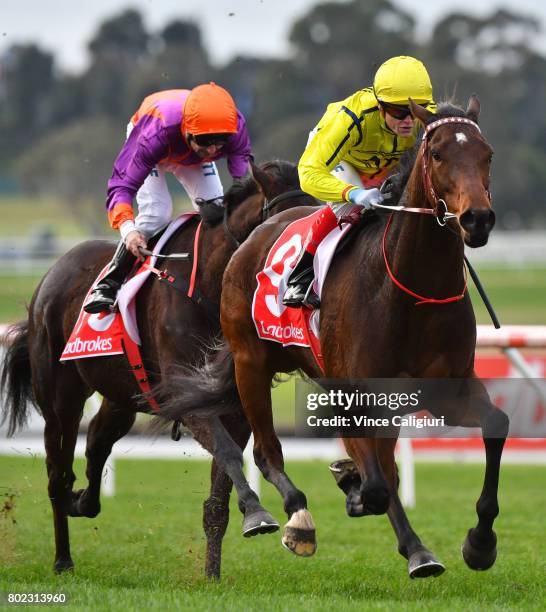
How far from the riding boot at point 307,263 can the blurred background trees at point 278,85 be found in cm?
3106

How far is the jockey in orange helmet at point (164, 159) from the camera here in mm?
5762

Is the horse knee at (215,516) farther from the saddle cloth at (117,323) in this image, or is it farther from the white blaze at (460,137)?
the white blaze at (460,137)

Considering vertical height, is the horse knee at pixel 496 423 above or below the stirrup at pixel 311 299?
below

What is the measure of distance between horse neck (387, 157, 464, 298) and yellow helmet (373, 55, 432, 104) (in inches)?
14.7

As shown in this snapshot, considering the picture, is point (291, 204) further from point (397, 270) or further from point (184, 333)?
point (397, 270)

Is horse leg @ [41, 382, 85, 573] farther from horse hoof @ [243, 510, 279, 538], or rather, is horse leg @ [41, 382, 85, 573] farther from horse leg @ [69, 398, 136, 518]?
horse hoof @ [243, 510, 279, 538]

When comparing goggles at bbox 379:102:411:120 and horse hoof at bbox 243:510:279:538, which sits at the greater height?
goggles at bbox 379:102:411:120

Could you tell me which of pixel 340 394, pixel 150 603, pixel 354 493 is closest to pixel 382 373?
pixel 340 394

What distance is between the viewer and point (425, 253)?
4.66 meters

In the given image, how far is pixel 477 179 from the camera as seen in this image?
14.1ft

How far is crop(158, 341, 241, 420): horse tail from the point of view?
5551mm

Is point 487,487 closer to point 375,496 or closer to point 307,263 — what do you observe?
point 375,496

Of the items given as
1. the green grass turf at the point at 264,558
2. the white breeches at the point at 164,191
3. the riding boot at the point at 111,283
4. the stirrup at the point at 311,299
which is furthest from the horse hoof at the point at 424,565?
the white breeches at the point at 164,191

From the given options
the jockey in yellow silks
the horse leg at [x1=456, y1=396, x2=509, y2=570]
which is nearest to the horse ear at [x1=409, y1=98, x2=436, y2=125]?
the jockey in yellow silks
